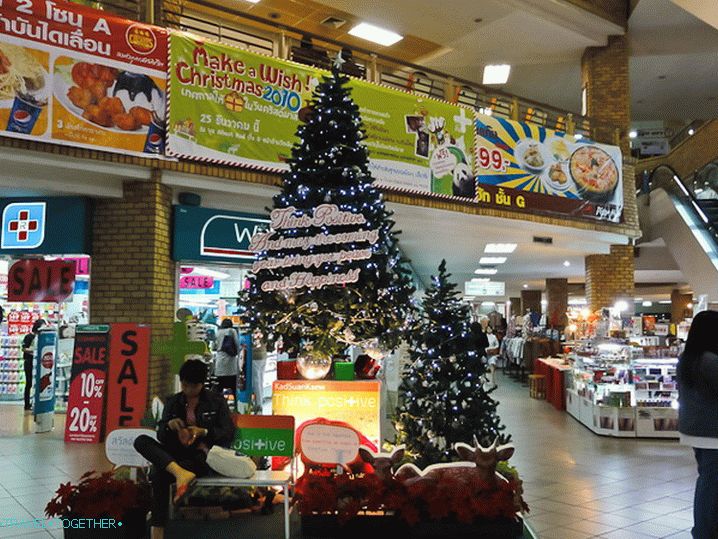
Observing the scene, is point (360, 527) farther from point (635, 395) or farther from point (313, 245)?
point (635, 395)

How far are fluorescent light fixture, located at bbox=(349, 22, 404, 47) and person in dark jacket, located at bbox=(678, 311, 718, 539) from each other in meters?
10.7

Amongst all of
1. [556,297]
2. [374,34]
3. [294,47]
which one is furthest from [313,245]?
[556,297]

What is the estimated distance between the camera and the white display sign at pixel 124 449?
455 centimetres

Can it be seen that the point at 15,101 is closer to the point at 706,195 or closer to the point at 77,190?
the point at 77,190

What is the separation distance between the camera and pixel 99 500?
4340mm

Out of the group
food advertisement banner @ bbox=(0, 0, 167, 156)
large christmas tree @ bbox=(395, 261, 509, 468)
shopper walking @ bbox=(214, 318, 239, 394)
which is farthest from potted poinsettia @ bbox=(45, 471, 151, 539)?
shopper walking @ bbox=(214, 318, 239, 394)

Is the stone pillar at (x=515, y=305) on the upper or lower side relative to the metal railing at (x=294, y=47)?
lower

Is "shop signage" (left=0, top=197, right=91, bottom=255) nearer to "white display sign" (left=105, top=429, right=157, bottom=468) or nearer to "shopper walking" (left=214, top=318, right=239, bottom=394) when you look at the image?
"shopper walking" (left=214, top=318, right=239, bottom=394)

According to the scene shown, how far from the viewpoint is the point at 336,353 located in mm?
6020

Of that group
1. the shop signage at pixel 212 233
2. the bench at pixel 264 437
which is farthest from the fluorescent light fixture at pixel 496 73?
the bench at pixel 264 437

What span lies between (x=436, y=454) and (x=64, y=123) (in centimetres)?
527

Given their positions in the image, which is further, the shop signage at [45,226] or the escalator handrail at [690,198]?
the escalator handrail at [690,198]

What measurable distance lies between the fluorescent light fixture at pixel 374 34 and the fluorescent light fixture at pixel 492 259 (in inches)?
214

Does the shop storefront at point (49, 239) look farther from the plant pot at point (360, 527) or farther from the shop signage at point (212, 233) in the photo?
the plant pot at point (360, 527)
